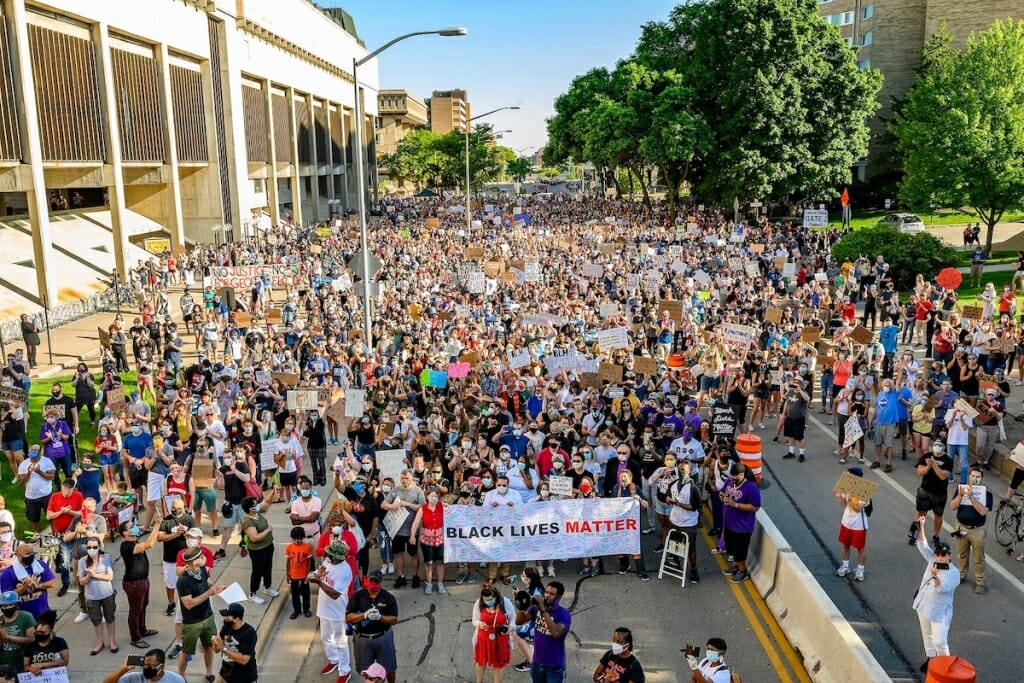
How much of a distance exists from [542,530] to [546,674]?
2.99 m

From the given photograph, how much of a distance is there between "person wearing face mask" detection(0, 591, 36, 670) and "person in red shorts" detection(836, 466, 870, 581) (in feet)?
29.9

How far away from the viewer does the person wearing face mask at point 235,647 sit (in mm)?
7578

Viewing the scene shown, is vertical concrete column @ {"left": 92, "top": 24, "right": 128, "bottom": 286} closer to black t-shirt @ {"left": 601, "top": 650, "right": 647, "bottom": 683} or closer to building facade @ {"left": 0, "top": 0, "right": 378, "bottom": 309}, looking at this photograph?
building facade @ {"left": 0, "top": 0, "right": 378, "bottom": 309}

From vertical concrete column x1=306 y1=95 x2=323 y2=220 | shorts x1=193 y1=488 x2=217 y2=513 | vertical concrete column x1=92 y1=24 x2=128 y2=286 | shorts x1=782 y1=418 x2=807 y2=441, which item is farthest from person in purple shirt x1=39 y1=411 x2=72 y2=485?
vertical concrete column x1=306 y1=95 x2=323 y2=220

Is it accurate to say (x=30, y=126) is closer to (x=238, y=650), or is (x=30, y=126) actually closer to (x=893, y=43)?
(x=238, y=650)

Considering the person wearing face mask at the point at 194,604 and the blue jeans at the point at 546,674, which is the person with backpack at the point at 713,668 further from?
the person wearing face mask at the point at 194,604

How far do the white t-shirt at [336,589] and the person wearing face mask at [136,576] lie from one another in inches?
79.5

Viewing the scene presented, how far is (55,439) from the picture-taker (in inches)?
516

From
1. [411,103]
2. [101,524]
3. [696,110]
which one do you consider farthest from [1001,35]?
[411,103]

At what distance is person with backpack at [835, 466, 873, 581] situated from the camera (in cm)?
1051

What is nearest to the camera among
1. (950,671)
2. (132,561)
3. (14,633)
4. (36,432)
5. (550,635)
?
(950,671)

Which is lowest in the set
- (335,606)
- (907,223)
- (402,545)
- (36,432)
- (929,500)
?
(36,432)

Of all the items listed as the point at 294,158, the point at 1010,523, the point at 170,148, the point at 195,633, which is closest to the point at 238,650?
the point at 195,633

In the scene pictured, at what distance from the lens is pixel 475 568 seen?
11562 millimetres
